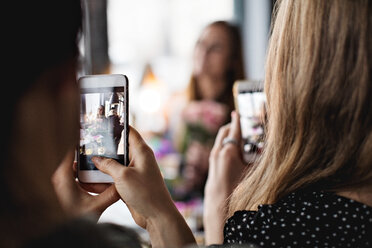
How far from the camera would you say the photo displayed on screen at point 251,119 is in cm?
126

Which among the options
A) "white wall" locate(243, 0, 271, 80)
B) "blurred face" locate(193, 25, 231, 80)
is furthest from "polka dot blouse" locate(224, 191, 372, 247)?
"white wall" locate(243, 0, 271, 80)

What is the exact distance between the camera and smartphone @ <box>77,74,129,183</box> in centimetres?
85

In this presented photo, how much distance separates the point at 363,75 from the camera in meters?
0.73

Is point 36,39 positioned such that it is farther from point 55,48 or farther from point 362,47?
point 362,47

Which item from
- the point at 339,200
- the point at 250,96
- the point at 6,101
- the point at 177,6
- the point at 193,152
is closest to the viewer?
the point at 6,101

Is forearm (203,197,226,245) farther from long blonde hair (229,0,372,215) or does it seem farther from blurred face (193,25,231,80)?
blurred face (193,25,231,80)

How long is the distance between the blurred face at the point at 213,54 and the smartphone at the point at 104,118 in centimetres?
165

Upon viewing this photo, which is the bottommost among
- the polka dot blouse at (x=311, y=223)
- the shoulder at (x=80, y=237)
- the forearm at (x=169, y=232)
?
the forearm at (x=169, y=232)

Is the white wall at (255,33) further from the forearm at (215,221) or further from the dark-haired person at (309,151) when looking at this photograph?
the dark-haired person at (309,151)

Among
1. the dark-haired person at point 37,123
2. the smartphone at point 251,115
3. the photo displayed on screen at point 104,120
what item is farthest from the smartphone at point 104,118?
the smartphone at point 251,115

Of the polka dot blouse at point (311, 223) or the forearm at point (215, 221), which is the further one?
the forearm at point (215, 221)

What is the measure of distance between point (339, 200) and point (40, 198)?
1.36 feet

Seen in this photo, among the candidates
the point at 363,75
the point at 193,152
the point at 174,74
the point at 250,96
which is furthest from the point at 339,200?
the point at 174,74

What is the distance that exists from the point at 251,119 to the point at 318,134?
1.64 ft
